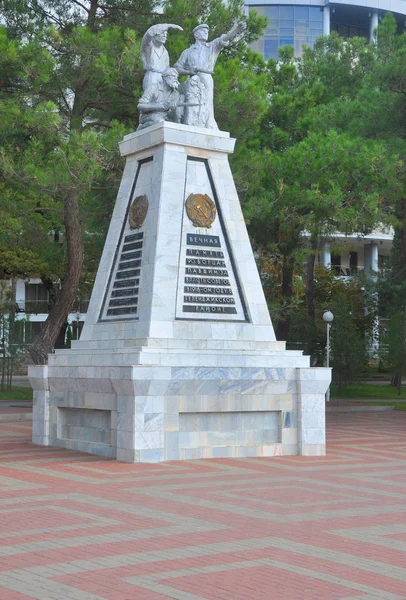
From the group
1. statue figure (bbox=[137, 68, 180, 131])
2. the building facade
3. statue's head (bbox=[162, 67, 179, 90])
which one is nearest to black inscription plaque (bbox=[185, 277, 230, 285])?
statue figure (bbox=[137, 68, 180, 131])

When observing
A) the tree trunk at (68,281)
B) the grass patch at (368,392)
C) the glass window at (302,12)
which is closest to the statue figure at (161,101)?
the tree trunk at (68,281)

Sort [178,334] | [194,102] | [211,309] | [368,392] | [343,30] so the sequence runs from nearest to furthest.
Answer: [178,334], [211,309], [194,102], [368,392], [343,30]

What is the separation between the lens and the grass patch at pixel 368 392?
36.8 m

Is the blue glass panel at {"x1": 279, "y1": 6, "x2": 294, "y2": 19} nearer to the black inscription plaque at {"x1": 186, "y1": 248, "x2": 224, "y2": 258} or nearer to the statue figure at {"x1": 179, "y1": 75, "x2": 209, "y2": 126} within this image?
the statue figure at {"x1": 179, "y1": 75, "x2": 209, "y2": 126}

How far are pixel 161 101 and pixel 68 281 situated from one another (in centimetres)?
1001

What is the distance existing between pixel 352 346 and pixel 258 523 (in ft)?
85.0

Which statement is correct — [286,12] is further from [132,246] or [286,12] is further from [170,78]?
[132,246]

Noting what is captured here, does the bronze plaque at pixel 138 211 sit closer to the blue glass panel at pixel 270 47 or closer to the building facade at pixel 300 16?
the building facade at pixel 300 16

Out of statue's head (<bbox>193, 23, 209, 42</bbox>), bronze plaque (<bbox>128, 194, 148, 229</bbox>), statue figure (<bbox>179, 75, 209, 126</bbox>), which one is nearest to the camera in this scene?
bronze plaque (<bbox>128, 194, 148, 229</bbox>)

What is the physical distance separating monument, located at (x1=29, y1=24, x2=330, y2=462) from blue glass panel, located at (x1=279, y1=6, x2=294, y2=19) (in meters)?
52.0

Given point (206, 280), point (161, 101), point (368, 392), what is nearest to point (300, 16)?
point (368, 392)

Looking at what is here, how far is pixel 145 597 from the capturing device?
6.37 m

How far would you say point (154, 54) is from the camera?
17.3 m

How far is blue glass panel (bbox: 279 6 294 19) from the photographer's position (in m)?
67.0
